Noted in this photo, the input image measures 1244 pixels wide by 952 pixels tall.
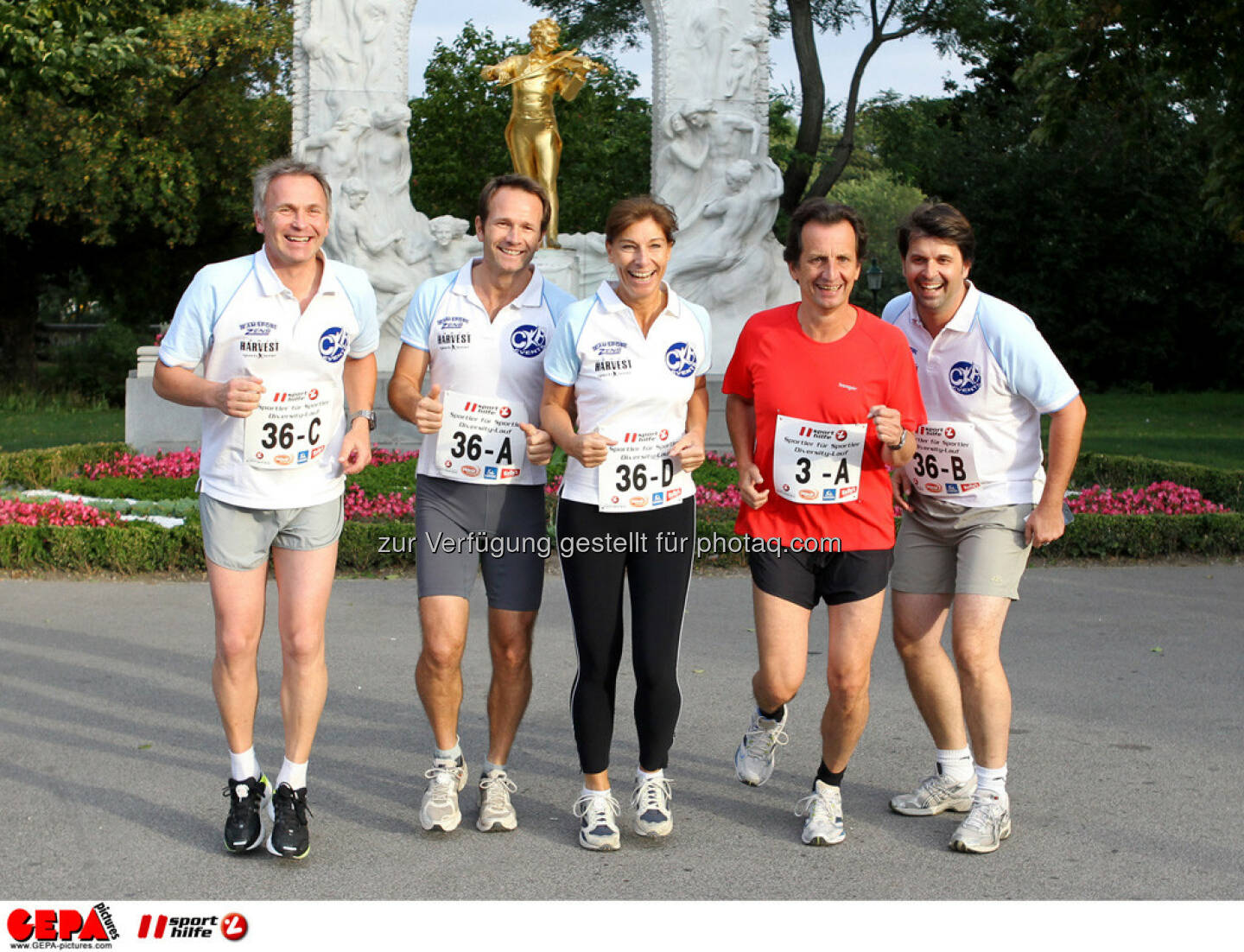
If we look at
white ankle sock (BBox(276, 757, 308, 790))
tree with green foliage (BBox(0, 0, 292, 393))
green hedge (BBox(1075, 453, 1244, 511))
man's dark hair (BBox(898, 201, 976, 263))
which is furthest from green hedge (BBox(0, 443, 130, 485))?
tree with green foliage (BBox(0, 0, 292, 393))

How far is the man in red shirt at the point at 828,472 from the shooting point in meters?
4.09

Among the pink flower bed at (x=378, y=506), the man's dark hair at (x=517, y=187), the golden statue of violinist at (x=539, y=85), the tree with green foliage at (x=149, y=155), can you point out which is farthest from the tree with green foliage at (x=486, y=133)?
the man's dark hair at (x=517, y=187)

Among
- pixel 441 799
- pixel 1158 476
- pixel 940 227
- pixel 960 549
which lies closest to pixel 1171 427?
pixel 1158 476

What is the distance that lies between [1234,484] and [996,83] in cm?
2428

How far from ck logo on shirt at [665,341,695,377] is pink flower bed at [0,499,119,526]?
5.96 meters

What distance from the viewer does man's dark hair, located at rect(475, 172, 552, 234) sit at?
4.21 meters

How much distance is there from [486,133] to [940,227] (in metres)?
34.8

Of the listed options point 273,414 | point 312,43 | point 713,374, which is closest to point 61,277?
point 312,43

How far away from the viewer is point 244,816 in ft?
12.9

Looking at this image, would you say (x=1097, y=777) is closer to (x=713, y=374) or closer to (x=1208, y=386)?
(x=713, y=374)

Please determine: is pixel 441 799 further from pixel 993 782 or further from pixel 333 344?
pixel 993 782

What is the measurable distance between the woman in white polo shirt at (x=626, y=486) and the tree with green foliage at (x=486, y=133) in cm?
2990

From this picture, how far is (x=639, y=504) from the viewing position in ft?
13.3

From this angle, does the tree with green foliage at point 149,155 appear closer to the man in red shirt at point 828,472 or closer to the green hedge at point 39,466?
the green hedge at point 39,466
